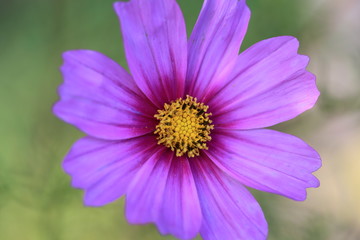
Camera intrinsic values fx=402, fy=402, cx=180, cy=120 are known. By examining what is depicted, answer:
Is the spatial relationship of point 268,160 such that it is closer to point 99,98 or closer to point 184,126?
point 184,126

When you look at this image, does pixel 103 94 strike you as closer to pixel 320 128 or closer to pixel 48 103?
pixel 48 103

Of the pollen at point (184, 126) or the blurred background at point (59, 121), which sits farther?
the blurred background at point (59, 121)

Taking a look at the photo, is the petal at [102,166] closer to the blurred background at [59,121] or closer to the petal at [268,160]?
the petal at [268,160]

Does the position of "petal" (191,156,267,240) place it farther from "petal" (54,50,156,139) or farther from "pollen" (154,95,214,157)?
"petal" (54,50,156,139)

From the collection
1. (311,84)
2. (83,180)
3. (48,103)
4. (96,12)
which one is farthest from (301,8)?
(83,180)

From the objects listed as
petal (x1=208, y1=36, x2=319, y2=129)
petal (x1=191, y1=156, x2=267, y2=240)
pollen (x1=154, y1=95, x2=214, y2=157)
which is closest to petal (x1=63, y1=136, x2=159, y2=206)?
pollen (x1=154, y1=95, x2=214, y2=157)

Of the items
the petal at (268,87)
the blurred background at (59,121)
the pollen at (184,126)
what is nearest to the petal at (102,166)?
the pollen at (184,126)
